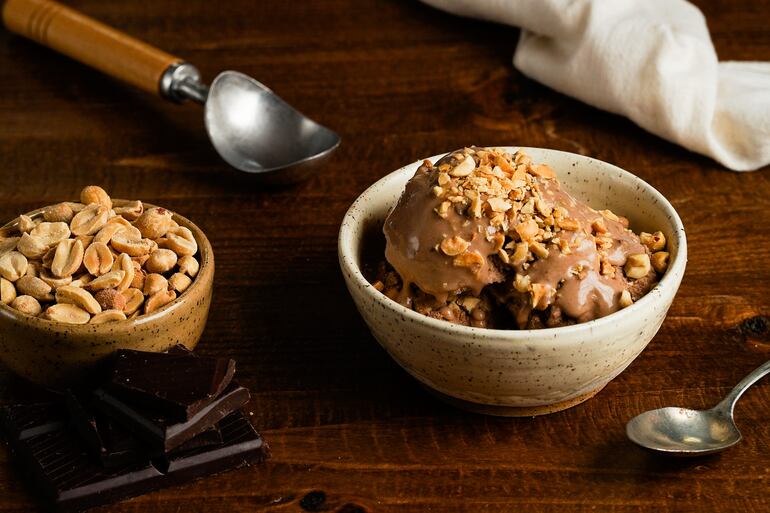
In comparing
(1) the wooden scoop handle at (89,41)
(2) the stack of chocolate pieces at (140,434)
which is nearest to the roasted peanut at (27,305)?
(2) the stack of chocolate pieces at (140,434)

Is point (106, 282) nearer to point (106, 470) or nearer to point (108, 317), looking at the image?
point (108, 317)

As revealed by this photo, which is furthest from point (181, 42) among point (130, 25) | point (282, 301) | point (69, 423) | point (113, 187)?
point (69, 423)

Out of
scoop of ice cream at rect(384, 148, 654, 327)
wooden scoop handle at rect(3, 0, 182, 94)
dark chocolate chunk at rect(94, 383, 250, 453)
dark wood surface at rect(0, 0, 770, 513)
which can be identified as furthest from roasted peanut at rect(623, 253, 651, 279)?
wooden scoop handle at rect(3, 0, 182, 94)

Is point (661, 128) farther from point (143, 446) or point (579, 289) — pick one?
point (143, 446)

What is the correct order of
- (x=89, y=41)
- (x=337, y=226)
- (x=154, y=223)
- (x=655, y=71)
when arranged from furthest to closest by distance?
1. (x=89, y=41)
2. (x=655, y=71)
3. (x=337, y=226)
4. (x=154, y=223)

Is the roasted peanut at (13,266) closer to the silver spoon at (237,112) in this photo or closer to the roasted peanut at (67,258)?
the roasted peanut at (67,258)

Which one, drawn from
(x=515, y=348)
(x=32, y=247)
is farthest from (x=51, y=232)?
(x=515, y=348)
